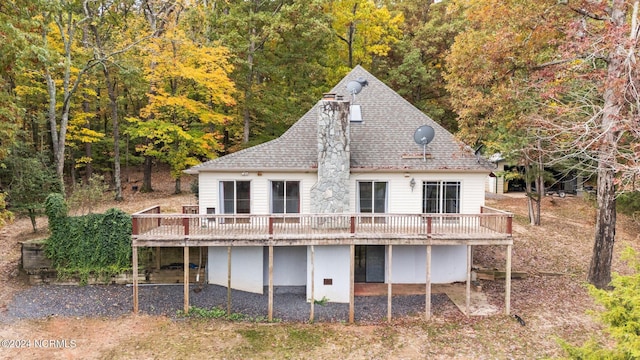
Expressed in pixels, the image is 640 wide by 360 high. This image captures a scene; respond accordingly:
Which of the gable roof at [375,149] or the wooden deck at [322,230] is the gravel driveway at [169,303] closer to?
the wooden deck at [322,230]

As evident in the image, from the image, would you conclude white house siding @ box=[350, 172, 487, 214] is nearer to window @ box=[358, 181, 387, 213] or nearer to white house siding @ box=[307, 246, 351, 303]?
window @ box=[358, 181, 387, 213]

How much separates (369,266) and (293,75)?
14.9m

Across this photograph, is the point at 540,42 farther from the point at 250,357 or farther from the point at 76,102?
the point at 76,102

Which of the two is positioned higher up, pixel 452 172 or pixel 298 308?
pixel 452 172

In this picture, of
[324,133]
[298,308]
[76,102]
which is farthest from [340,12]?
[298,308]

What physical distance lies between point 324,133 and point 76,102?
20332mm

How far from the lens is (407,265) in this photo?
1438cm

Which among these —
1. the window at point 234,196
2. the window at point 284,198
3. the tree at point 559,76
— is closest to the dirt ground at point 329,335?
the tree at point 559,76

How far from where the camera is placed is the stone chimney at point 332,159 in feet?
43.3

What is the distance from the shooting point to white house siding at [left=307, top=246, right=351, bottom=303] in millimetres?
13000

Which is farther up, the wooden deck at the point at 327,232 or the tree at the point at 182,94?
the tree at the point at 182,94

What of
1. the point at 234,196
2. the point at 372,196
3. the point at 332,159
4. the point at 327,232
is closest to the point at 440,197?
the point at 372,196

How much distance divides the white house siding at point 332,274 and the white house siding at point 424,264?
2.18 meters

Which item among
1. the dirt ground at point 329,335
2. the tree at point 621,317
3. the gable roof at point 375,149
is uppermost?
the gable roof at point 375,149
